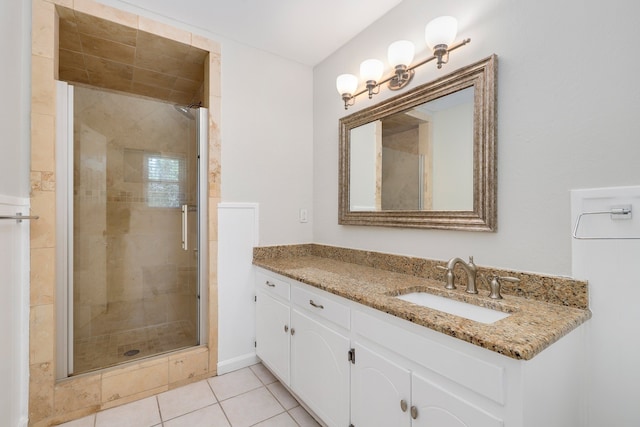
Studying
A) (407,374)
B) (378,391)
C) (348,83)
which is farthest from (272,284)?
(348,83)

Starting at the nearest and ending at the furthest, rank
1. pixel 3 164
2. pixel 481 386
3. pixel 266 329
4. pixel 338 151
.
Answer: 1. pixel 481 386
2. pixel 3 164
3. pixel 266 329
4. pixel 338 151

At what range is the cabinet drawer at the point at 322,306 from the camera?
4.37 ft

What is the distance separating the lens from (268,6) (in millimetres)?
1810

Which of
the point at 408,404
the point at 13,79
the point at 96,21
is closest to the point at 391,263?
the point at 408,404

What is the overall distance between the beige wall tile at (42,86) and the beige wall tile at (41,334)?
1088mm

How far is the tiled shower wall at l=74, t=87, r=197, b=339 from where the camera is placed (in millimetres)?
1859

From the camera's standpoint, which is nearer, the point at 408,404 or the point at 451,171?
the point at 408,404

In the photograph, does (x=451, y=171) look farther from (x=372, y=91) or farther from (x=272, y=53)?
(x=272, y=53)

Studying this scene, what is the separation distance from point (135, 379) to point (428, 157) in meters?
2.24

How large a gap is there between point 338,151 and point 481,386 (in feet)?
5.80

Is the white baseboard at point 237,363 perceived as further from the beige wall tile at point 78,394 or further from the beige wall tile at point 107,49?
the beige wall tile at point 107,49

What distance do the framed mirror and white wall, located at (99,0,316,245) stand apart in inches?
18.5

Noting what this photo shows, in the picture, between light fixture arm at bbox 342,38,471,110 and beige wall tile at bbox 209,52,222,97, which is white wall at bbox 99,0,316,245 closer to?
beige wall tile at bbox 209,52,222,97

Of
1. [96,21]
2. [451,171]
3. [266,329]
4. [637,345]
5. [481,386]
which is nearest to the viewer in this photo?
[481,386]
